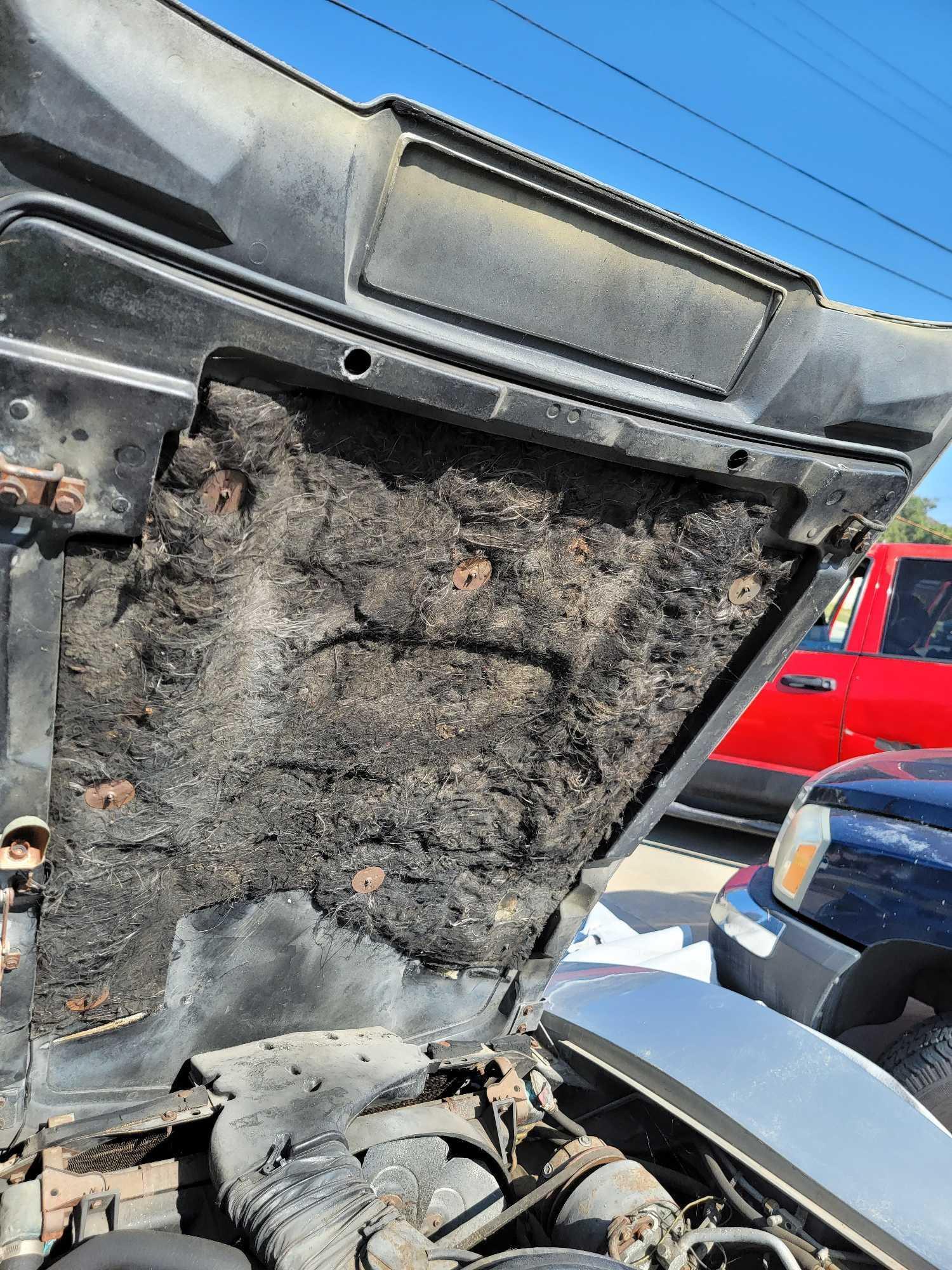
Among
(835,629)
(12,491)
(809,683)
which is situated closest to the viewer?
(12,491)

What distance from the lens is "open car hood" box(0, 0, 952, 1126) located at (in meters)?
0.84

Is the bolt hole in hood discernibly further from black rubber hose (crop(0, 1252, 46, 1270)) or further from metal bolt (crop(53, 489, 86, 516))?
black rubber hose (crop(0, 1252, 46, 1270))

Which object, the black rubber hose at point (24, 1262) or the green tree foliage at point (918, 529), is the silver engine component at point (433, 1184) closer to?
the black rubber hose at point (24, 1262)

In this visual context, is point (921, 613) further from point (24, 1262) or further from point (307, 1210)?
point (24, 1262)

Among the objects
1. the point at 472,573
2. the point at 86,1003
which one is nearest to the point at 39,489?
the point at 472,573

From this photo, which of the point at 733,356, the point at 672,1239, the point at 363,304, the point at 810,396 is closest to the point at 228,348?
the point at 363,304

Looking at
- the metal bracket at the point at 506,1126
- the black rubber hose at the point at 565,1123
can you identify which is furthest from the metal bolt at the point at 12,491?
the black rubber hose at the point at 565,1123

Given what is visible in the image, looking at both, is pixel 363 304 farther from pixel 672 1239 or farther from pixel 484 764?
pixel 672 1239

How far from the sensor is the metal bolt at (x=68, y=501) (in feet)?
2.92

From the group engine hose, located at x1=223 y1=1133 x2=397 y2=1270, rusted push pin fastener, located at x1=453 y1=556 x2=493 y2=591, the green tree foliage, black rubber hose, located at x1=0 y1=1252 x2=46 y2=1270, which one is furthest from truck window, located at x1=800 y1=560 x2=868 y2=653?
the green tree foliage

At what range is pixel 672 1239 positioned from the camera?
1.50 meters

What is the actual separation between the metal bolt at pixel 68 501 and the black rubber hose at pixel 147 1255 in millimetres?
966

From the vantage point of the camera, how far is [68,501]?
0.89 meters

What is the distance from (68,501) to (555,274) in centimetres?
60
